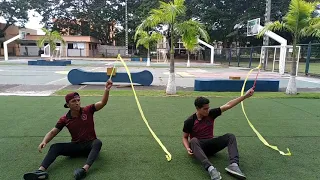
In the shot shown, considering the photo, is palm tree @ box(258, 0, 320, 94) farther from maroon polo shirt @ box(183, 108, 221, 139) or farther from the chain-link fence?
the chain-link fence

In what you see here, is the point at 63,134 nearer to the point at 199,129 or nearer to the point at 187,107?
the point at 199,129

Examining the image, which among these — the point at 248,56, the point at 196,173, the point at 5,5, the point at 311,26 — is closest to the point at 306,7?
the point at 311,26

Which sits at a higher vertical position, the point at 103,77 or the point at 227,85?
the point at 103,77

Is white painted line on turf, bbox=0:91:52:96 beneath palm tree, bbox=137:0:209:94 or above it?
beneath

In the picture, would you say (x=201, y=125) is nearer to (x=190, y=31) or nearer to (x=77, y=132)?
(x=77, y=132)

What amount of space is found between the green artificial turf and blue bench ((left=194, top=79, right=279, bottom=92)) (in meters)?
2.73

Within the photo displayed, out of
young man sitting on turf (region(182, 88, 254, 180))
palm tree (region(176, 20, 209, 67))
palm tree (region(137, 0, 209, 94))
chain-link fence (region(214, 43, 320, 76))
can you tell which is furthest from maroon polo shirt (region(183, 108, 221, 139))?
chain-link fence (region(214, 43, 320, 76))

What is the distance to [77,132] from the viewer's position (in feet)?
13.7

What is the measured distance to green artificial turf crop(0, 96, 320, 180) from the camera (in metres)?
4.01

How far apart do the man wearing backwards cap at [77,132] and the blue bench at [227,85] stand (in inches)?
322

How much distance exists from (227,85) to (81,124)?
8.87 meters

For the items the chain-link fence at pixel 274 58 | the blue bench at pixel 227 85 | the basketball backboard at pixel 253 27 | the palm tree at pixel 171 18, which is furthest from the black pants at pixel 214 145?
the basketball backboard at pixel 253 27

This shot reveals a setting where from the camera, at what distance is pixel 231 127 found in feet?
20.7

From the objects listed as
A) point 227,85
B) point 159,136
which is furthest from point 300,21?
point 159,136
